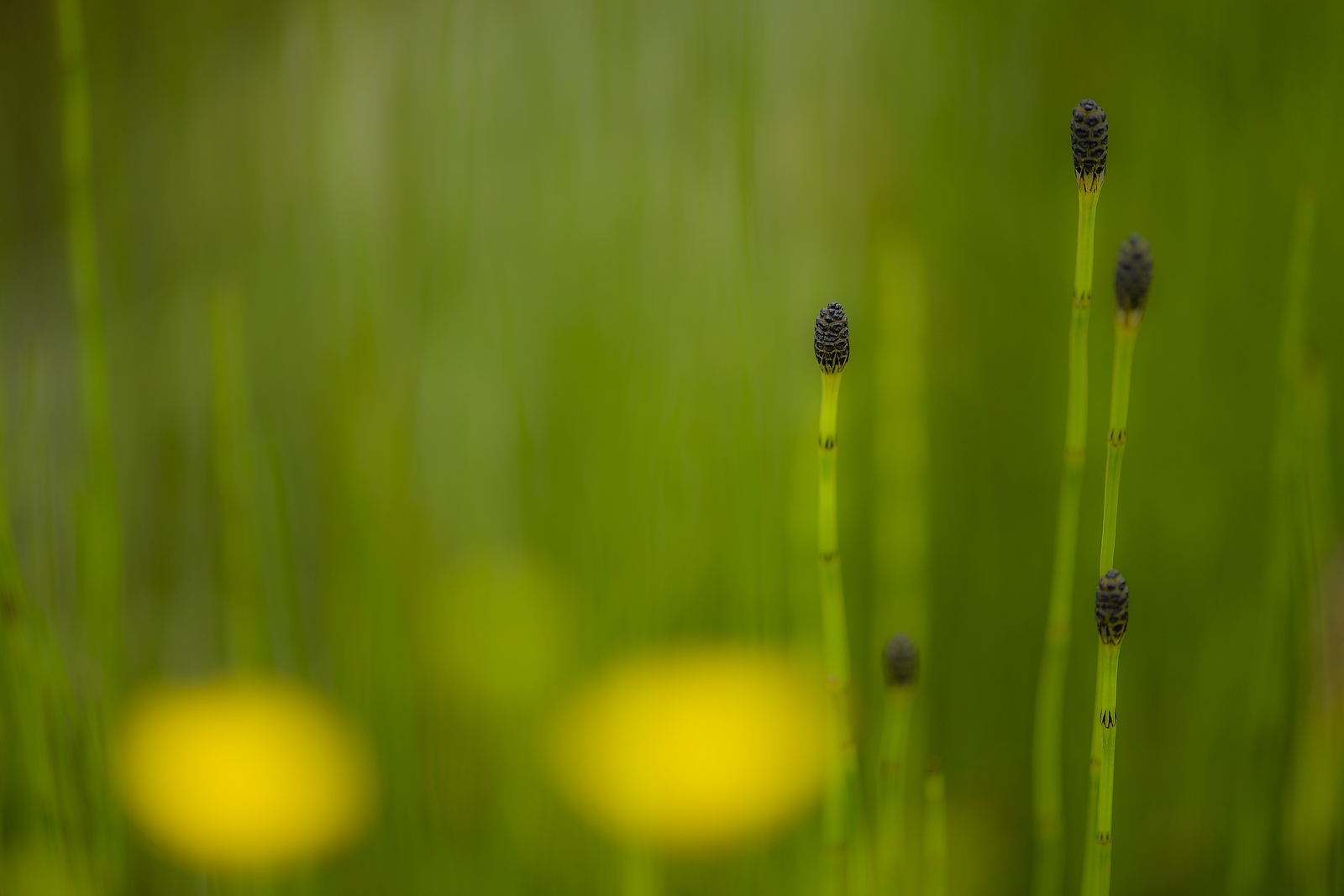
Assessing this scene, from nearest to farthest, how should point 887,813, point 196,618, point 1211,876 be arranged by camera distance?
point 887,813
point 1211,876
point 196,618

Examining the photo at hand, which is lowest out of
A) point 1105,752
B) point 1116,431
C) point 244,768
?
point 244,768

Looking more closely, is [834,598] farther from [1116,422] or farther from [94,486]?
[94,486]

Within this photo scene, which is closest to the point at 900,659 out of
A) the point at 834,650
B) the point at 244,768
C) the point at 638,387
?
the point at 834,650

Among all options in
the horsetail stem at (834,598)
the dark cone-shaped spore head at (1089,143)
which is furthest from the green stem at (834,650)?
the dark cone-shaped spore head at (1089,143)

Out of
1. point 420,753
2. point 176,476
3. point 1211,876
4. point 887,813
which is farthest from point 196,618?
point 1211,876

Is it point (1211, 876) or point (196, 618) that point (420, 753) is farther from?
point (1211, 876)

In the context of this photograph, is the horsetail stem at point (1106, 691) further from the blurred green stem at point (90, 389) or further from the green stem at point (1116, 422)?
the blurred green stem at point (90, 389)

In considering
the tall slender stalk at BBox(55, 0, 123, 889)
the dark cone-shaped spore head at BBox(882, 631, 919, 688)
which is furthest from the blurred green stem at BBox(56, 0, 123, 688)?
the dark cone-shaped spore head at BBox(882, 631, 919, 688)
